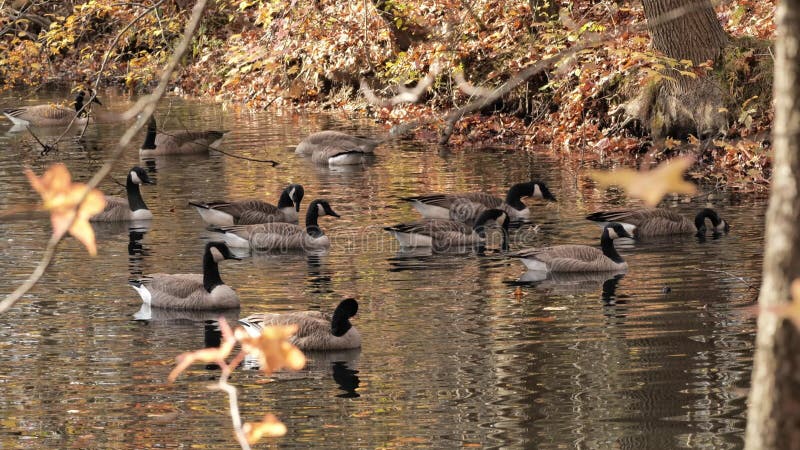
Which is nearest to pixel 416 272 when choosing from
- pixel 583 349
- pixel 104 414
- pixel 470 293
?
pixel 470 293

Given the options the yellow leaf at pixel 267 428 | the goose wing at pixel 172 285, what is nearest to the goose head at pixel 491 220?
the goose wing at pixel 172 285

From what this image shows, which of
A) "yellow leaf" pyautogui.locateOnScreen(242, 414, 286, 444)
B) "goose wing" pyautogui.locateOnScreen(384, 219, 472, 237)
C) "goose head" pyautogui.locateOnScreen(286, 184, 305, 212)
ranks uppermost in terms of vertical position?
"goose head" pyautogui.locateOnScreen(286, 184, 305, 212)

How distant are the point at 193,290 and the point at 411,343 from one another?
10.7ft

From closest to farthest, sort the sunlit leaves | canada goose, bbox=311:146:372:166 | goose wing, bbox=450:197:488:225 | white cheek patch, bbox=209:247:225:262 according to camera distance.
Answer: the sunlit leaves → white cheek patch, bbox=209:247:225:262 → goose wing, bbox=450:197:488:225 → canada goose, bbox=311:146:372:166

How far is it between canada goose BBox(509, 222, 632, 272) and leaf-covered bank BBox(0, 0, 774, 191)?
3.81m

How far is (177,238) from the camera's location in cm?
1830

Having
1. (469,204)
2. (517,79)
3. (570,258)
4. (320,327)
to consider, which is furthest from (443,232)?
(517,79)

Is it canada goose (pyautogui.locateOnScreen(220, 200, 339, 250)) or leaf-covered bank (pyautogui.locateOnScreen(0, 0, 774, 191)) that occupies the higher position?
leaf-covered bank (pyautogui.locateOnScreen(0, 0, 774, 191))

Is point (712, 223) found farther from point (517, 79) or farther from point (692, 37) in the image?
point (517, 79)

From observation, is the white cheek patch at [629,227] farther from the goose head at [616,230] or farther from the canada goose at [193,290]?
the canada goose at [193,290]

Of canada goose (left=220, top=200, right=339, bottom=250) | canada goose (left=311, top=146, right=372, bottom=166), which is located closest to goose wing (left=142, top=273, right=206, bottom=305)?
canada goose (left=220, top=200, right=339, bottom=250)

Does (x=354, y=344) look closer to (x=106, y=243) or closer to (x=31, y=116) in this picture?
(x=106, y=243)

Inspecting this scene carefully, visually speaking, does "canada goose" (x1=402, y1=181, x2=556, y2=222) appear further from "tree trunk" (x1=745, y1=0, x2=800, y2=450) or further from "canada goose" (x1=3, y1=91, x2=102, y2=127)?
"canada goose" (x1=3, y1=91, x2=102, y2=127)

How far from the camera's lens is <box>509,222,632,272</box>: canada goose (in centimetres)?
1529
